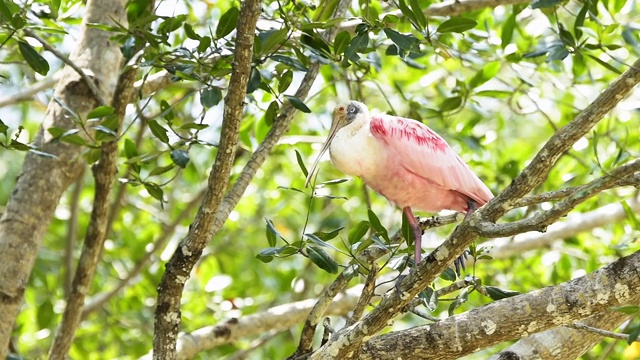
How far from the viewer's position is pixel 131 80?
3637mm

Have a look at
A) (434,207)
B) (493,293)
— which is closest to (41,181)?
(434,207)

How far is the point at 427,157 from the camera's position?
3.49 metres

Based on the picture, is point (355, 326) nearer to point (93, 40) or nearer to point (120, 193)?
point (93, 40)

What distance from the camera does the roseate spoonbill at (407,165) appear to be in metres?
3.46

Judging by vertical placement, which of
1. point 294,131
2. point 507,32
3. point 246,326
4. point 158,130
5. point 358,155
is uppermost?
point 294,131

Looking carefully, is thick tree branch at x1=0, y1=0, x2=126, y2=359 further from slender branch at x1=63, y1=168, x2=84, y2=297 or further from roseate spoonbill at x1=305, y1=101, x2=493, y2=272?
slender branch at x1=63, y1=168, x2=84, y2=297

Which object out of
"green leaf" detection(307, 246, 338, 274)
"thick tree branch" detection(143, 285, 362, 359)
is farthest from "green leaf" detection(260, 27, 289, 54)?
"thick tree branch" detection(143, 285, 362, 359)

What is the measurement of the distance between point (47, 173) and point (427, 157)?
1418 mm

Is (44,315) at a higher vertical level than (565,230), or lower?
higher

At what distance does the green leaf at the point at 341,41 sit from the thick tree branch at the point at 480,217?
33.0 inches

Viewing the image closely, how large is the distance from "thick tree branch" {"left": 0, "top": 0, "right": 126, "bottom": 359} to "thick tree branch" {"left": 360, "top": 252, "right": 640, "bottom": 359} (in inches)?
55.7

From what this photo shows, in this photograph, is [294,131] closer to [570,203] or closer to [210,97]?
[210,97]

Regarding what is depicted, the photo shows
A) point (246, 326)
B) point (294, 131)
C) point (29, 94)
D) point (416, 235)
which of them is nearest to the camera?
point (416, 235)

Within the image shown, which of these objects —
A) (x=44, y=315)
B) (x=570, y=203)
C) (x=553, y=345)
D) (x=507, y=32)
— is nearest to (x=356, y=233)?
(x=553, y=345)
